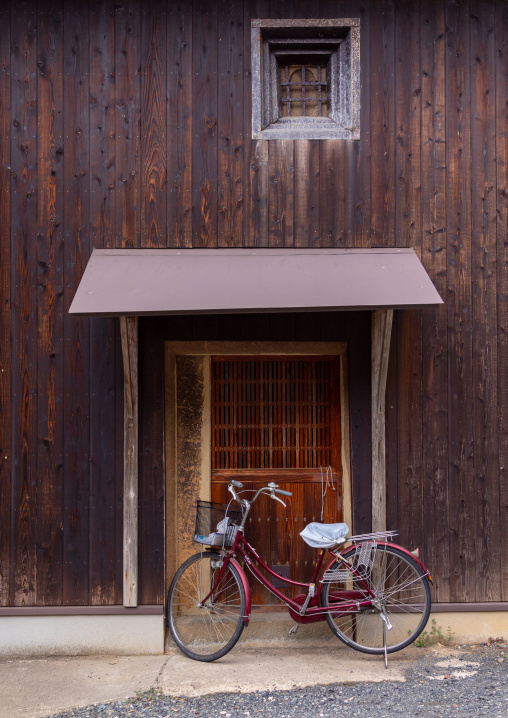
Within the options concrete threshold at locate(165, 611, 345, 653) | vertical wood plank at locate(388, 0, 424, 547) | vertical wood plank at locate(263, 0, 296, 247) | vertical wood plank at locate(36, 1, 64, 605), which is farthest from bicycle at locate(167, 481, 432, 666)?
vertical wood plank at locate(263, 0, 296, 247)

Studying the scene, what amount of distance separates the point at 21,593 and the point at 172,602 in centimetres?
122

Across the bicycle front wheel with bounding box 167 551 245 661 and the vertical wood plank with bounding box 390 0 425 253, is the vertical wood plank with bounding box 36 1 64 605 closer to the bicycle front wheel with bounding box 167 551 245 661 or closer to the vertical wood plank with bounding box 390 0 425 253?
the bicycle front wheel with bounding box 167 551 245 661

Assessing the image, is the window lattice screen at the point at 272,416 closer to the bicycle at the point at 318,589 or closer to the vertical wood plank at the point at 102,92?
the bicycle at the point at 318,589

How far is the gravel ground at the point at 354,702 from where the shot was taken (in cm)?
378

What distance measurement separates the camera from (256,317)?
4957 mm

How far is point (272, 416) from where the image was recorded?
5094mm

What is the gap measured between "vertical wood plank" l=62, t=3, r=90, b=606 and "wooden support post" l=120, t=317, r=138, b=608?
338 millimetres

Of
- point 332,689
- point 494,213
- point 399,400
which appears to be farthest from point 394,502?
point 494,213

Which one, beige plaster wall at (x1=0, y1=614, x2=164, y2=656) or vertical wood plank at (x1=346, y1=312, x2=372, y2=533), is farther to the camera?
vertical wood plank at (x1=346, y1=312, x2=372, y2=533)

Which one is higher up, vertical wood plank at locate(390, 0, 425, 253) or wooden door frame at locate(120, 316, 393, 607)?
vertical wood plank at locate(390, 0, 425, 253)

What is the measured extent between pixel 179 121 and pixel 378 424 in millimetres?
2955

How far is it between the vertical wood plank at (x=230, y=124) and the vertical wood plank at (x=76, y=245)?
109 centimetres

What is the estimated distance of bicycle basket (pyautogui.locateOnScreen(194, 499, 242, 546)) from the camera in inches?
178

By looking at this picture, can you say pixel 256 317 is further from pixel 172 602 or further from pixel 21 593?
pixel 21 593
